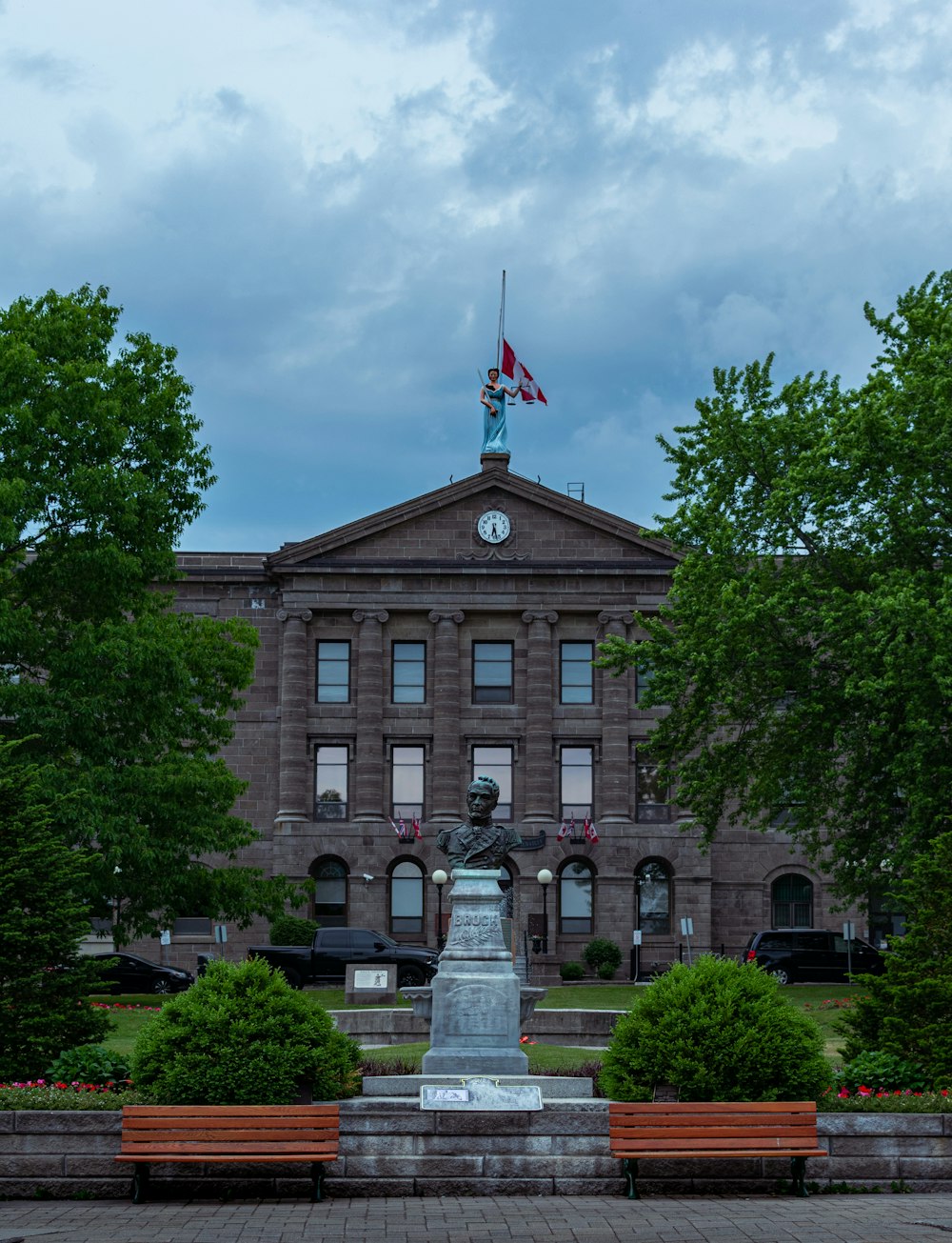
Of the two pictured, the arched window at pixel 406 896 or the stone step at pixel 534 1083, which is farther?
the arched window at pixel 406 896

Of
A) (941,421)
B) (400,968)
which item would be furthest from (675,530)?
(400,968)

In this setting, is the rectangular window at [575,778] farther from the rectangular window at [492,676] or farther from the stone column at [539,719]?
the rectangular window at [492,676]

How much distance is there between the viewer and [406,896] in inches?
2296

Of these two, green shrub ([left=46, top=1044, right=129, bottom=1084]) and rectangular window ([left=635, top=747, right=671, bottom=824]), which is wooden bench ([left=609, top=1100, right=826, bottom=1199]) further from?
rectangular window ([left=635, top=747, right=671, bottom=824])

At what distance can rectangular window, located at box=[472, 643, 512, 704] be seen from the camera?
59.4 m

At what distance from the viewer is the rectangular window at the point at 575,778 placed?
5866 centimetres

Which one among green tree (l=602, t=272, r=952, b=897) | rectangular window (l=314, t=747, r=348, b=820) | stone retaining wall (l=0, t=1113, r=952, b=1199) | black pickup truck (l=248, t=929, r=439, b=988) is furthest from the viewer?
rectangular window (l=314, t=747, r=348, b=820)

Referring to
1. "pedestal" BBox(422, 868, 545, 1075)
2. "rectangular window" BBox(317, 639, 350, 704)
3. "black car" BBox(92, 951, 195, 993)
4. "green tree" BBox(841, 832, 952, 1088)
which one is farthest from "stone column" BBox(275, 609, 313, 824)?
"green tree" BBox(841, 832, 952, 1088)

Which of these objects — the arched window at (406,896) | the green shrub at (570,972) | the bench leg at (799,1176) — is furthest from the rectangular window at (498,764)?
the bench leg at (799,1176)

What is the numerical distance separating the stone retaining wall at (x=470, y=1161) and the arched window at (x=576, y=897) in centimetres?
4354

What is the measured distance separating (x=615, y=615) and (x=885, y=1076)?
42.7 meters

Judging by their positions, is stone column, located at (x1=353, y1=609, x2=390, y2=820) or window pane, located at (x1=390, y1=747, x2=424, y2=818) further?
window pane, located at (x1=390, y1=747, x2=424, y2=818)

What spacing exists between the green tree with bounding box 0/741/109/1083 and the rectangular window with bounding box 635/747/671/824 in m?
41.6

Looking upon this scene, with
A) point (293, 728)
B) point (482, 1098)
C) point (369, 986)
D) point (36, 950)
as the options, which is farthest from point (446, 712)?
point (482, 1098)
